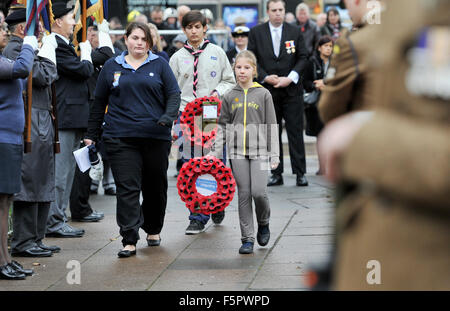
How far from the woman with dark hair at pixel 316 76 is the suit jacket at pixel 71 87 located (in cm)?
442

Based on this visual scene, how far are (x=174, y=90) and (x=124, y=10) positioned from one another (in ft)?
39.9

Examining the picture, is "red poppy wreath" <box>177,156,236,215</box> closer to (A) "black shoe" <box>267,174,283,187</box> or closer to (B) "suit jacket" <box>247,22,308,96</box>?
(A) "black shoe" <box>267,174,283,187</box>

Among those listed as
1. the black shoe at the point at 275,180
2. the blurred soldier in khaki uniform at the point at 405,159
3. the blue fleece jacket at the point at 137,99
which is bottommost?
the black shoe at the point at 275,180

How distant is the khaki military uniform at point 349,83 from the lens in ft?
12.0

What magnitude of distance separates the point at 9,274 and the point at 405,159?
513 cm

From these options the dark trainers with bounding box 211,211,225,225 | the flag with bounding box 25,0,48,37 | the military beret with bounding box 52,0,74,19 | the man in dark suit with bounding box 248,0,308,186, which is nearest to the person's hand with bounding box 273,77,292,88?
the man in dark suit with bounding box 248,0,308,186

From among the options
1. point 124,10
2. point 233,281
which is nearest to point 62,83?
point 233,281

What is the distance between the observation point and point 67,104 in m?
8.86

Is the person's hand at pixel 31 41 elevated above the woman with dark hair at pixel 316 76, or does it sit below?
above

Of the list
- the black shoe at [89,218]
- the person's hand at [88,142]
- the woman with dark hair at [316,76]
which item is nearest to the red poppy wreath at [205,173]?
the person's hand at [88,142]

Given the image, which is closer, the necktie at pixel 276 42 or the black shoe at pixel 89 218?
the black shoe at pixel 89 218

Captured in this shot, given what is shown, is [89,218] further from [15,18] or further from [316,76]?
[316,76]

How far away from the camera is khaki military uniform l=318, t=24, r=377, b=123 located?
3.64m

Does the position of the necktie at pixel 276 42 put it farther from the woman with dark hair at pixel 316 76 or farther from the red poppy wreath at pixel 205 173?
the red poppy wreath at pixel 205 173
